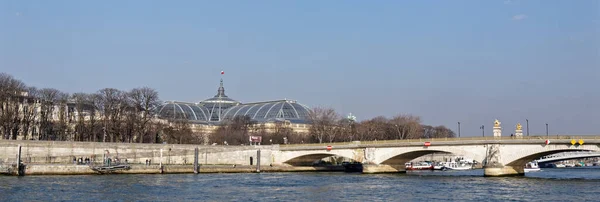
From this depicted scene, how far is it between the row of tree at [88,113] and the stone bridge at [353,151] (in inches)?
341

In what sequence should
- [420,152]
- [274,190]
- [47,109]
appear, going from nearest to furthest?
[274,190] < [420,152] < [47,109]

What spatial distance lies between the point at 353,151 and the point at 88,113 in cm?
4346

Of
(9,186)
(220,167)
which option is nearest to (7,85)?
(220,167)

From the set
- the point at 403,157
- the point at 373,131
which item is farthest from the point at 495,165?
the point at 373,131

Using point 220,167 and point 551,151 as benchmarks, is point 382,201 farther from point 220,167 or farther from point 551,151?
point 220,167

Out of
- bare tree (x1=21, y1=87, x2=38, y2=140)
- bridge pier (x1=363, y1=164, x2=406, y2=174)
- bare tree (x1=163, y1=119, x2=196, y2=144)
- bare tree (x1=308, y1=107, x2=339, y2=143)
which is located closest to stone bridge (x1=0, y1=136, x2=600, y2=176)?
bridge pier (x1=363, y1=164, x2=406, y2=174)

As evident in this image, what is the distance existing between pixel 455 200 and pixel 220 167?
45998mm

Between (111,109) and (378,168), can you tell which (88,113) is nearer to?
(111,109)

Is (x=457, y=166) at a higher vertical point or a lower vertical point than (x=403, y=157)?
lower

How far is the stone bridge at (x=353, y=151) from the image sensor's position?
246 ft

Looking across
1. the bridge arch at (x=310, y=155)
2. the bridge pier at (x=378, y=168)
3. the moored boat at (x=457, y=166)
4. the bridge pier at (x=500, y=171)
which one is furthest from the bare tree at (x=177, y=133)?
the bridge pier at (x=500, y=171)

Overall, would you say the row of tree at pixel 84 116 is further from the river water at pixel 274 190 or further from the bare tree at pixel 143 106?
the river water at pixel 274 190

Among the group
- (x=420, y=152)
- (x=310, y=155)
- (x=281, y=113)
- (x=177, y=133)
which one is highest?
(x=281, y=113)

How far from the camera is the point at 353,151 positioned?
96062 mm
